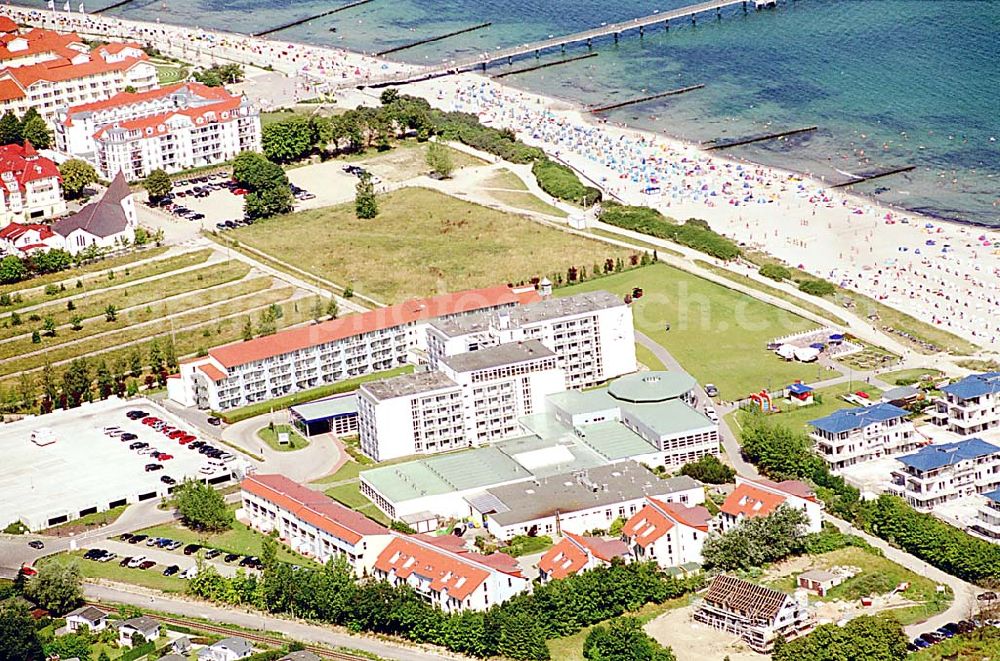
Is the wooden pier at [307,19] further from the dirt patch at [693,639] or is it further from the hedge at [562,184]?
the dirt patch at [693,639]

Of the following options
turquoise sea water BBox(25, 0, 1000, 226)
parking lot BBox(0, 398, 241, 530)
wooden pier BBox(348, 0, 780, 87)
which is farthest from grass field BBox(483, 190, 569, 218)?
parking lot BBox(0, 398, 241, 530)

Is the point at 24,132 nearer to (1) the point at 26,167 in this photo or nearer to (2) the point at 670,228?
(1) the point at 26,167

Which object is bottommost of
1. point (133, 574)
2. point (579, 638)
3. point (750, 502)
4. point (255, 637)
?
point (579, 638)

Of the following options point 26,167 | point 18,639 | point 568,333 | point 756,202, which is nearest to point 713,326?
point 568,333

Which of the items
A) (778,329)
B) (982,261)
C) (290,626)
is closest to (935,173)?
(982,261)

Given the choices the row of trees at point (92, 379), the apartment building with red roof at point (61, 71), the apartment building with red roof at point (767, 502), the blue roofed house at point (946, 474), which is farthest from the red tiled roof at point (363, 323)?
the apartment building with red roof at point (61, 71)

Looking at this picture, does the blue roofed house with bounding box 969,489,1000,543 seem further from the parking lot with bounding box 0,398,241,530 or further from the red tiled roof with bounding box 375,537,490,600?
the parking lot with bounding box 0,398,241,530

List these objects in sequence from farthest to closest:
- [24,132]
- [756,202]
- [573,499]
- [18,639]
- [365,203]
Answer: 1. [24,132]
2. [756,202]
3. [365,203]
4. [573,499]
5. [18,639]
